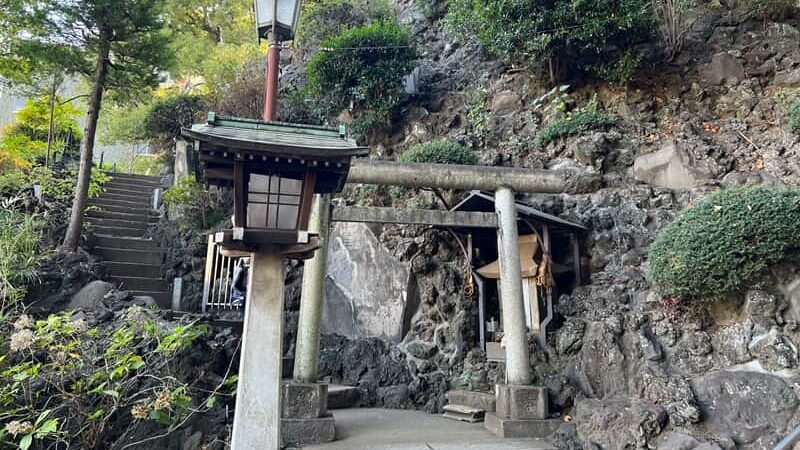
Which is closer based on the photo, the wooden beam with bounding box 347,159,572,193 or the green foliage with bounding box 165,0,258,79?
the wooden beam with bounding box 347,159,572,193

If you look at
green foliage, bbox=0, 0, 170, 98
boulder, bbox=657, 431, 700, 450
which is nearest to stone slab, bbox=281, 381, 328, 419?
boulder, bbox=657, 431, 700, 450

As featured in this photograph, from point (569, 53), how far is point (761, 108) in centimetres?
Result: 356

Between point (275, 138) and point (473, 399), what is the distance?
529 centimetres

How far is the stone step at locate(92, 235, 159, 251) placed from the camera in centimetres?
887

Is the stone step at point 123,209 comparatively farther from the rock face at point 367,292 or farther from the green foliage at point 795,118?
the green foliage at point 795,118

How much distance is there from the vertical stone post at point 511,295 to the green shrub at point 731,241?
1.80 meters

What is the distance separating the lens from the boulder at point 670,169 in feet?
25.4

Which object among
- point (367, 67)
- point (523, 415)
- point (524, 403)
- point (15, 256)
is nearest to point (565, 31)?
point (367, 67)

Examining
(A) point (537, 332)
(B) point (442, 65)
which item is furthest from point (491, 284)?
(B) point (442, 65)

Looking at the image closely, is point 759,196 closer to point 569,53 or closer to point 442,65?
point 569,53

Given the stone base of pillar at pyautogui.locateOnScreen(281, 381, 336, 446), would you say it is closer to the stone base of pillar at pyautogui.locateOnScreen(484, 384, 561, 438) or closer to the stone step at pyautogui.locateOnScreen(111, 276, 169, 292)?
the stone base of pillar at pyautogui.locateOnScreen(484, 384, 561, 438)

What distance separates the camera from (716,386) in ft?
16.6

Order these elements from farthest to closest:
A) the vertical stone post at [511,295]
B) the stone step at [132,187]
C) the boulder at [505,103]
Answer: the stone step at [132,187] < the boulder at [505,103] < the vertical stone post at [511,295]

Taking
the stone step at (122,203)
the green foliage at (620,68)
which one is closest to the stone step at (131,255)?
the stone step at (122,203)
